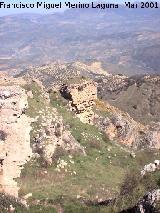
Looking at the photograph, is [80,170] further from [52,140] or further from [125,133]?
[125,133]

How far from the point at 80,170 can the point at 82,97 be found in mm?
14230

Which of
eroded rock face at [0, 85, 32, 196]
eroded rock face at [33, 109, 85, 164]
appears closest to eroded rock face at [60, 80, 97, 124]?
eroded rock face at [33, 109, 85, 164]

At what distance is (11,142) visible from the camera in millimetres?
33750

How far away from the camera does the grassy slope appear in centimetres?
3934

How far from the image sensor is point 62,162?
4425cm

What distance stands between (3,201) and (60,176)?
9.54 metres

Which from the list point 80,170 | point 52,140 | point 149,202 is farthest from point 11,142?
point 149,202

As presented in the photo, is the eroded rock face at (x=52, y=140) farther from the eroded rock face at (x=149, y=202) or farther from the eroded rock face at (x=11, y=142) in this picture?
the eroded rock face at (x=149, y=202)

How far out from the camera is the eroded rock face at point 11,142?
33594 millimetres

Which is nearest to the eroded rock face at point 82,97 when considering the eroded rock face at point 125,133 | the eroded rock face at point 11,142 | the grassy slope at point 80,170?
the grassy slope at point 80,170

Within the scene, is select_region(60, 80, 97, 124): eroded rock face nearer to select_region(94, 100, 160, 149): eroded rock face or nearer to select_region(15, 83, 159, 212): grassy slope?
select_region(15, 83, 159, 212): grassy slope

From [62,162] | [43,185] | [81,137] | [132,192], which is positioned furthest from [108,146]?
→ [132,192]

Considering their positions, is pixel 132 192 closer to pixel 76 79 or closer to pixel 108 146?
pixel 108 146

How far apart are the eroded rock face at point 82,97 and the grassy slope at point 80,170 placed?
4.31ft
